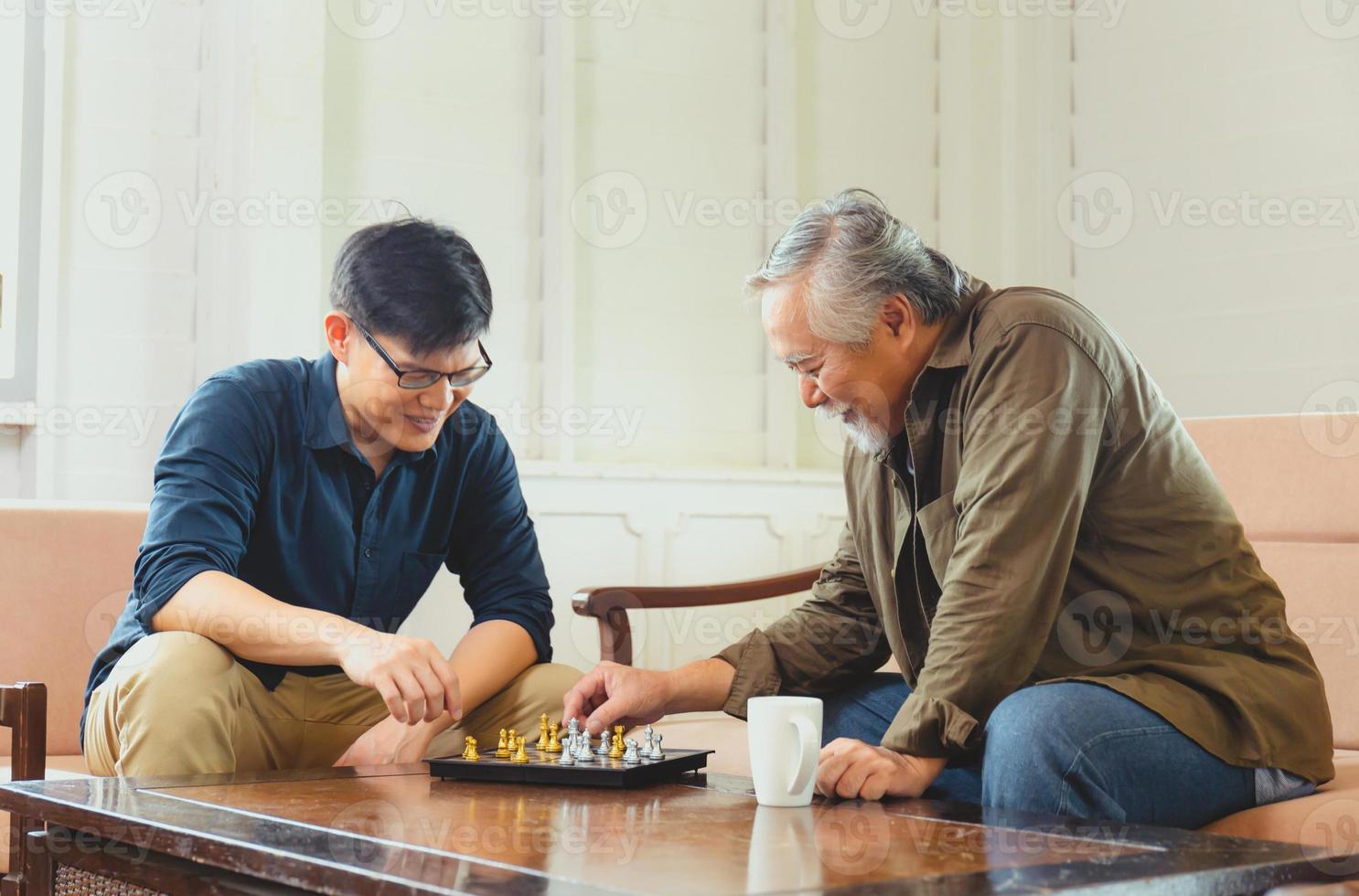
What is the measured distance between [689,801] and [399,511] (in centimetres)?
90

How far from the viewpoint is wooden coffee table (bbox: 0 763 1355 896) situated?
39.0 inches

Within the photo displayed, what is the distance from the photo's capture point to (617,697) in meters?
1.74

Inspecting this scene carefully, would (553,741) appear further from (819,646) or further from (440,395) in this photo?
(440,395)

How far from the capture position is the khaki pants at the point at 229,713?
1689 mm

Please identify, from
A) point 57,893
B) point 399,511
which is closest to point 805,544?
point 399,511

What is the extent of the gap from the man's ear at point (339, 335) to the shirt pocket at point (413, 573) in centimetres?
32

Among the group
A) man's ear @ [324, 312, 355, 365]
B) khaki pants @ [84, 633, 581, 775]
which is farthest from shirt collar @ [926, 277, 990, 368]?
man's ear @ [324, 312, 355, 365]

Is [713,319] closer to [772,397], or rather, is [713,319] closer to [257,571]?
[772,397]
